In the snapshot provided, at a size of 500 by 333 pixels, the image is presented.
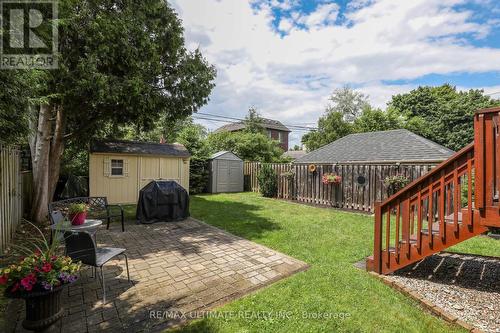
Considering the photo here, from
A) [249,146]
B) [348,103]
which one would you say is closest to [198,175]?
[249,146]

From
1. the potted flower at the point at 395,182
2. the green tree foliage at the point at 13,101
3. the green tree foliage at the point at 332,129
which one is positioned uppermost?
the green tree foliage at the point at 332,129

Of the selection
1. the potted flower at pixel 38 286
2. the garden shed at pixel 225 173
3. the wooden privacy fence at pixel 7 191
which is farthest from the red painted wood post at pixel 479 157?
the garden shed at pixel 225 173

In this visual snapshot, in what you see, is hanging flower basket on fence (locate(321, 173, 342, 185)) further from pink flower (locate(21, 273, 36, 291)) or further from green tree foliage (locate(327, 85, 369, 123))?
green tree foliage (locate(327, 85, 369, 123))

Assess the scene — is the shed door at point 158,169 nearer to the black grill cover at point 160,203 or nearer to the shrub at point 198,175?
the shrub at point 198,175

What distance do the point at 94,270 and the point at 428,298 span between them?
4.64m

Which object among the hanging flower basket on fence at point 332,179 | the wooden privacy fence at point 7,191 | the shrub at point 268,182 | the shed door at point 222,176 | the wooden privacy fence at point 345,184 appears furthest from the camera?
the shed door at point 222,176

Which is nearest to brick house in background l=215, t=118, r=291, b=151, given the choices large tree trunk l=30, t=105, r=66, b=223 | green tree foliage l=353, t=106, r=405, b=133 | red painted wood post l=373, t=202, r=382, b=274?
green tree foliage l=353, t=106, r=405, b=133

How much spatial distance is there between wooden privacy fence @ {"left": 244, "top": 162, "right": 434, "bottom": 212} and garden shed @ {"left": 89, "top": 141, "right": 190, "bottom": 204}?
580 centimetres

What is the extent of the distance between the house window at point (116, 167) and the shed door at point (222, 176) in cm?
547

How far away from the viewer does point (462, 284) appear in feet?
10.9

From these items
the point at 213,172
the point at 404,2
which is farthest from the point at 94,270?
the point at 213,172

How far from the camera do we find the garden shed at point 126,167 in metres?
10.1

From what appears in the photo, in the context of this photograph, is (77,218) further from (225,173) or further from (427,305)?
(225,173)

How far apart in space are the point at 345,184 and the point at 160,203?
698 centimetres
